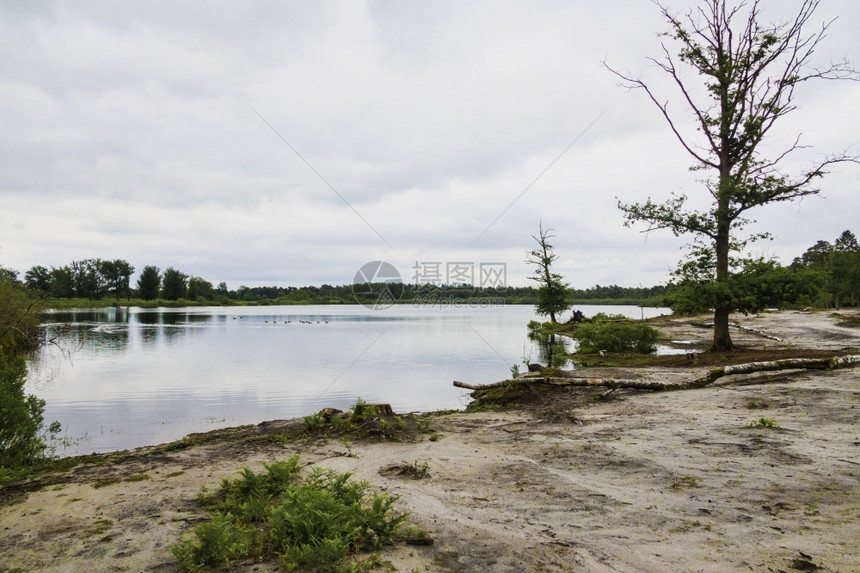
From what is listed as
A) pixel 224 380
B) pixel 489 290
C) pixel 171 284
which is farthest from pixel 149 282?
pixel 224 380

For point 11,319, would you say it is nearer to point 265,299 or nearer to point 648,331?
point 648,331

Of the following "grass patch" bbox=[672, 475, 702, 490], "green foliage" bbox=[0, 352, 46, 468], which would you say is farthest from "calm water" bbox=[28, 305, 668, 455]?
"grass patch" bbox=[672, 475, 702, 490]

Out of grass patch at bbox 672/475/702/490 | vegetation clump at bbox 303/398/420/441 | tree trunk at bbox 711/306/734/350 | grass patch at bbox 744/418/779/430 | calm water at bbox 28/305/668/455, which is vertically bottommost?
calm water at bbox 28/305/668/455

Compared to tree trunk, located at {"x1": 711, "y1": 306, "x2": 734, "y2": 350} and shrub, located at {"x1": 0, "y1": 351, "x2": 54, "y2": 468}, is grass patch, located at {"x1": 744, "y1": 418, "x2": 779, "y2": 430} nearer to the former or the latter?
shrub, located at {"x1": 0, "y1": 351, "x2": 54, "y2": 468}

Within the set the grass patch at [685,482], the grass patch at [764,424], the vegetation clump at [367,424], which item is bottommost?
the vegetation clump at [367,424]

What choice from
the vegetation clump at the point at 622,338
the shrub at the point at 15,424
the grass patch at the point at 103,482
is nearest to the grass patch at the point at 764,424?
the grass patch at the point at 103,482

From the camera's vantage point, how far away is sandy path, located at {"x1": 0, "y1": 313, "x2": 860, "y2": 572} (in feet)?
13.7

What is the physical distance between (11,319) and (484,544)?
19009mm

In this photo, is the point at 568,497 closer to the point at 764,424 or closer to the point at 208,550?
the point at 208,550

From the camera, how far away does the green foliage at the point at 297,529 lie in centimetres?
405

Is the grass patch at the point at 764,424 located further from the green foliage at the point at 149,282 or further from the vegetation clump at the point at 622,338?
the green foliage at the point at 149,282

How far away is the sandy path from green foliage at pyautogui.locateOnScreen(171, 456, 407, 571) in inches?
10.4

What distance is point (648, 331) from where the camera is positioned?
24797 millimetres

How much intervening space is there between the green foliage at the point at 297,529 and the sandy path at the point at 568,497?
10.4 inches
